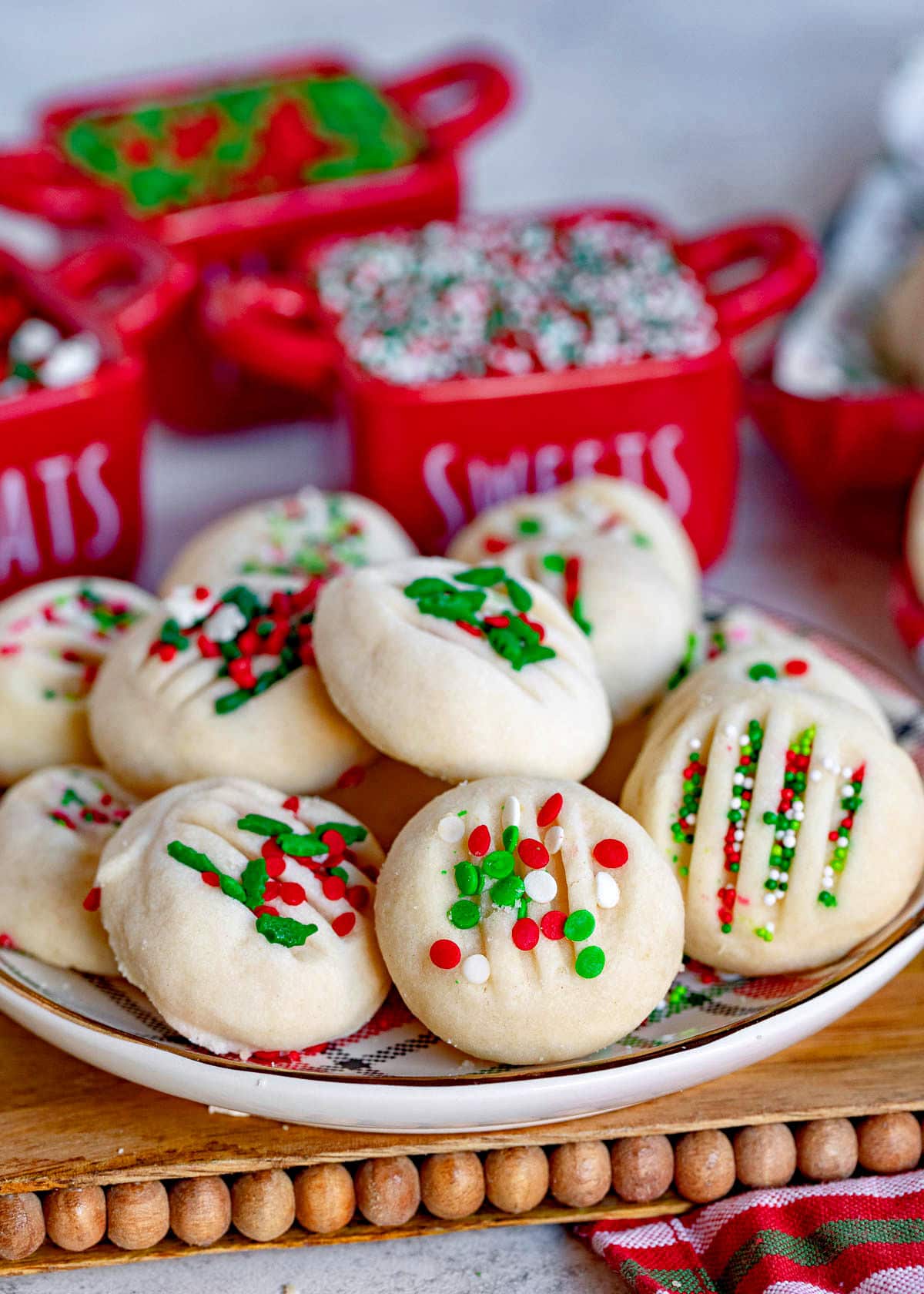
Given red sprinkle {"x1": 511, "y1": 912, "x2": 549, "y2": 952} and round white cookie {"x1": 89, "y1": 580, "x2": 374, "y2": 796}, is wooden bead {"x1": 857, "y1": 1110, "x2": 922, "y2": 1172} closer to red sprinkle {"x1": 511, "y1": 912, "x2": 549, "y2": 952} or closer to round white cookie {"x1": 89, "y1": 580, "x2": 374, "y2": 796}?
red sprinkle {"x1": 511, "y1": 912, "x2": 549, "y2": 952}

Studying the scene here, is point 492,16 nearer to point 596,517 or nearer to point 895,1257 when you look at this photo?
point 596,517

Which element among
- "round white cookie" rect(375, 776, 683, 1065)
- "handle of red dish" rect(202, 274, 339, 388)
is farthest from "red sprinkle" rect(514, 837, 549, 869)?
"handle of red dish" rect(202, 274, 339, 388)

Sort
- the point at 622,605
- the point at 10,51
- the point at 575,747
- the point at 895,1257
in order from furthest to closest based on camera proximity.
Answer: the point at 10,51 → the point at 622,605 → the point at 575,747 → the point at 895,1257

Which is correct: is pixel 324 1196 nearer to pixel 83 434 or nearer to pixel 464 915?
pixel 464 915

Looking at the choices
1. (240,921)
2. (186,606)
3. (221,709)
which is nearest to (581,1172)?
(240,921)

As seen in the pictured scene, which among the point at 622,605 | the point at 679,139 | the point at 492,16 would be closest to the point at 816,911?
the point at 622,605
